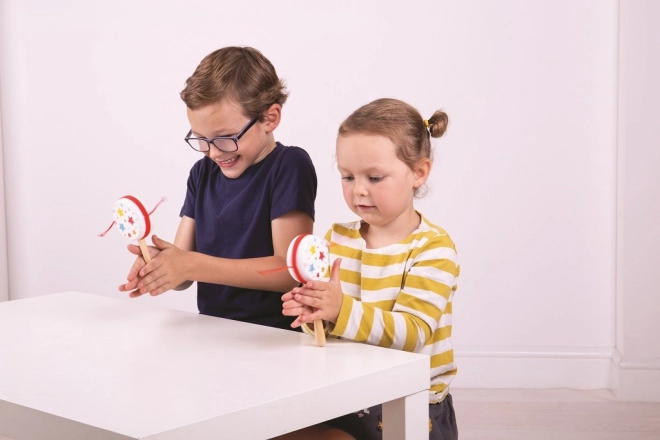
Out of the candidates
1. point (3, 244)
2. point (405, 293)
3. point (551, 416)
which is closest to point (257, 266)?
point (405, 293)

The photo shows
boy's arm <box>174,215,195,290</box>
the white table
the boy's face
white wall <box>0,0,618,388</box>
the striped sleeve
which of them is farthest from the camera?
white wall <box>0,0,618,388</box>

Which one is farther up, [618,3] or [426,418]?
[618,3]

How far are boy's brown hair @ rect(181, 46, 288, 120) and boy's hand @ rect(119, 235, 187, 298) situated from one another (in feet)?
1.04

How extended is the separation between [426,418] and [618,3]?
2199 millimetres

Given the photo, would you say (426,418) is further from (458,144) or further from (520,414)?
(458,144)

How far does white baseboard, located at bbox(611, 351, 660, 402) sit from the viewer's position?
299cm

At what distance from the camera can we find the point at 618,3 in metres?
3.02

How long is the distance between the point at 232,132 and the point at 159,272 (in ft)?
1.16

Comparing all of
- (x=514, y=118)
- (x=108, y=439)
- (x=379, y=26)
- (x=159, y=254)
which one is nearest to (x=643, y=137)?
(x=514, y=118)

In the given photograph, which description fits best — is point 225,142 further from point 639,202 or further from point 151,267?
point 639,202

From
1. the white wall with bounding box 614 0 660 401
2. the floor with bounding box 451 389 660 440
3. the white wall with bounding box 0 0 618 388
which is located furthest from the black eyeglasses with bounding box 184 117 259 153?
the white wall with bounding box 614 0 660 401

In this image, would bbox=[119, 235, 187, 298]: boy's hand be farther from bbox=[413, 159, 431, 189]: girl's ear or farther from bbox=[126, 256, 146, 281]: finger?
bbox=[413, 159, 431, 189]: girl's ear

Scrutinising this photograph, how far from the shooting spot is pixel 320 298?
1.31 m

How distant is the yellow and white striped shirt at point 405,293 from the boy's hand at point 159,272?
0.28 m
